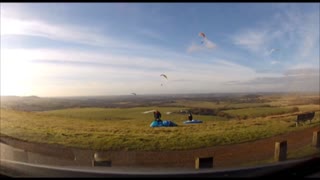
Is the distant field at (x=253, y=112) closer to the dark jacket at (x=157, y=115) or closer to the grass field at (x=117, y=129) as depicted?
the grass field at (x=117, y=129)

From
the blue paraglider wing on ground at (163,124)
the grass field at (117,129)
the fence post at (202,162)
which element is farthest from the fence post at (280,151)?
the blue paraglider wing on ground at (163,124)

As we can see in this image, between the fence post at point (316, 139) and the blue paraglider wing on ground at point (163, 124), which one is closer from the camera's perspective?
the blue paraglider wing on ground at point (163, 124)

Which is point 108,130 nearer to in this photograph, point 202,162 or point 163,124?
point 163,124

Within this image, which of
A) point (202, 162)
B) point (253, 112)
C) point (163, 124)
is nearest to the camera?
point (163, 124)

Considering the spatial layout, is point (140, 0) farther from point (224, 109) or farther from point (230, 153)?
point (230, 153)

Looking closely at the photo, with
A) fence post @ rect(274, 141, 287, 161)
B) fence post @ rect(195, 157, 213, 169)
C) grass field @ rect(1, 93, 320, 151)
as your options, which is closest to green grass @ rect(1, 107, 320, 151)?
grass field @ rect(1, 93, 320, 151)

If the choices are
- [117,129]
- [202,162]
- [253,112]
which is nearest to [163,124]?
[117,129]

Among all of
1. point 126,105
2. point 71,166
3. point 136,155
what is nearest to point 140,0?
Result: point 126,105
